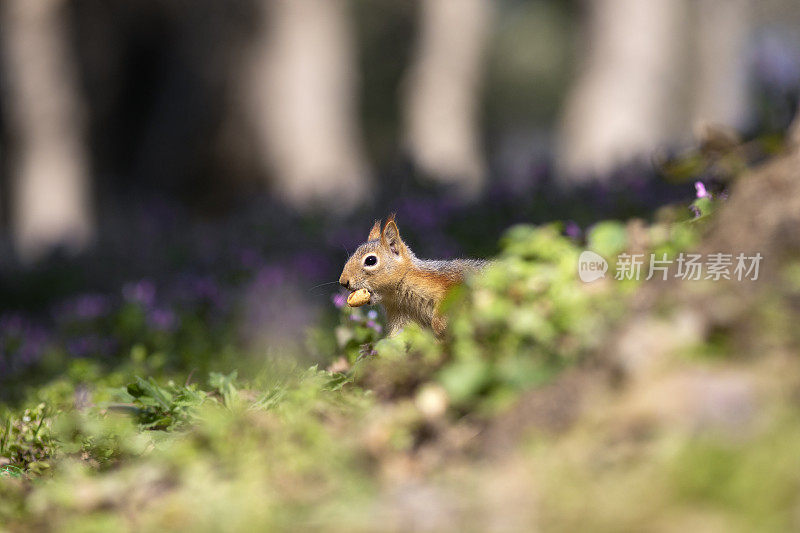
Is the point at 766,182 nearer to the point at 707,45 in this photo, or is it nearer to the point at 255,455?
the point at 255,455

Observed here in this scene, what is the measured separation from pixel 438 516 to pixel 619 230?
5.23 ft

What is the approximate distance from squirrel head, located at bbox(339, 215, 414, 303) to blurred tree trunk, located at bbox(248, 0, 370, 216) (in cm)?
1311

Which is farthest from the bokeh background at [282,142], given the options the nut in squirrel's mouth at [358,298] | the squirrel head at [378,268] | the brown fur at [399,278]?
the nut in squirrel's mouth at [358,298]

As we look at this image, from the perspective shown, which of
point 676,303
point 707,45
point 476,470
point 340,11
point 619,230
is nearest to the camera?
point 476,470

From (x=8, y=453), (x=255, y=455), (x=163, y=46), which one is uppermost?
(x=163, y=46)

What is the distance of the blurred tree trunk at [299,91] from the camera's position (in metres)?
18.1

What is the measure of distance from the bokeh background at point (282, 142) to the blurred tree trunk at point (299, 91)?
0.14 feet

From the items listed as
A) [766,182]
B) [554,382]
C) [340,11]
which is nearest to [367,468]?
[554,382]

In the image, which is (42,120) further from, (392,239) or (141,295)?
(392,239)

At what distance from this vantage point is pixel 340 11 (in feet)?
62.2

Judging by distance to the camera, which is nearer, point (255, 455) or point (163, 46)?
point (255, 455)

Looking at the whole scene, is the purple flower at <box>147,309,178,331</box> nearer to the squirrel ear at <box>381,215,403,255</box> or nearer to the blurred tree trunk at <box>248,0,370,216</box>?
the squirrel ear at <box>381,215,403,255</box>

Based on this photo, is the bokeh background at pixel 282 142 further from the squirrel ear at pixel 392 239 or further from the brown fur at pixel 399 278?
the squirrel ear at pixel 392 239

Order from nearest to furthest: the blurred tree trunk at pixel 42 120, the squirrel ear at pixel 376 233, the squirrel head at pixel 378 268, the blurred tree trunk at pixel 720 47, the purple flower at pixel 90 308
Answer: the squirrel head at pixel 378 268 → the squirrel ear at pixel 376 233 → the purple flower at pixel 90 308 → the blurred tree trunk at pixel 42 120 → the blurred tree trunk at pixel 720 47
